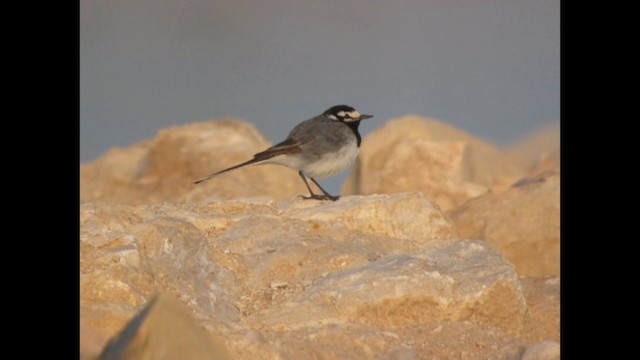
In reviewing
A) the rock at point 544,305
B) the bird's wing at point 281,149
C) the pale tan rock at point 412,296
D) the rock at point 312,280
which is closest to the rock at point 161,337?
the rock at point 312,280

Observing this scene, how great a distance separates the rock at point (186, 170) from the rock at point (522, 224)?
2.45 m

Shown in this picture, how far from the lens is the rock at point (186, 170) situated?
15945mm

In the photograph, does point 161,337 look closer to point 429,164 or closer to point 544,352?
point 544,352

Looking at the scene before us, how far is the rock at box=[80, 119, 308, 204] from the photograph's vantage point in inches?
628

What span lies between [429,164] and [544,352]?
9.27 m

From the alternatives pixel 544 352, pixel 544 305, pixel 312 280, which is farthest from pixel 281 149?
pixel 544 352

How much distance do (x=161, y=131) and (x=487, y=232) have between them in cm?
595

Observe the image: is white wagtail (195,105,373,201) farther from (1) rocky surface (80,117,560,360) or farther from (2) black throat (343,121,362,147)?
(1) rocky surface (80,117,560,360)

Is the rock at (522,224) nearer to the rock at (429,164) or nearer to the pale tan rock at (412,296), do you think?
the rock at (429,164)

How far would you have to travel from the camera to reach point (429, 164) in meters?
16.6

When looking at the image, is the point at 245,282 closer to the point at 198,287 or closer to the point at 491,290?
the point at 198,287

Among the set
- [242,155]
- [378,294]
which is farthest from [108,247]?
[242,155]

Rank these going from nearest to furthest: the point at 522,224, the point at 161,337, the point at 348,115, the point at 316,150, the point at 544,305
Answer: the point at 161,337, the point at 544,305, the point at 316,150, the point at 348,115, the point at 522,224

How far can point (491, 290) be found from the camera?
848 cm
